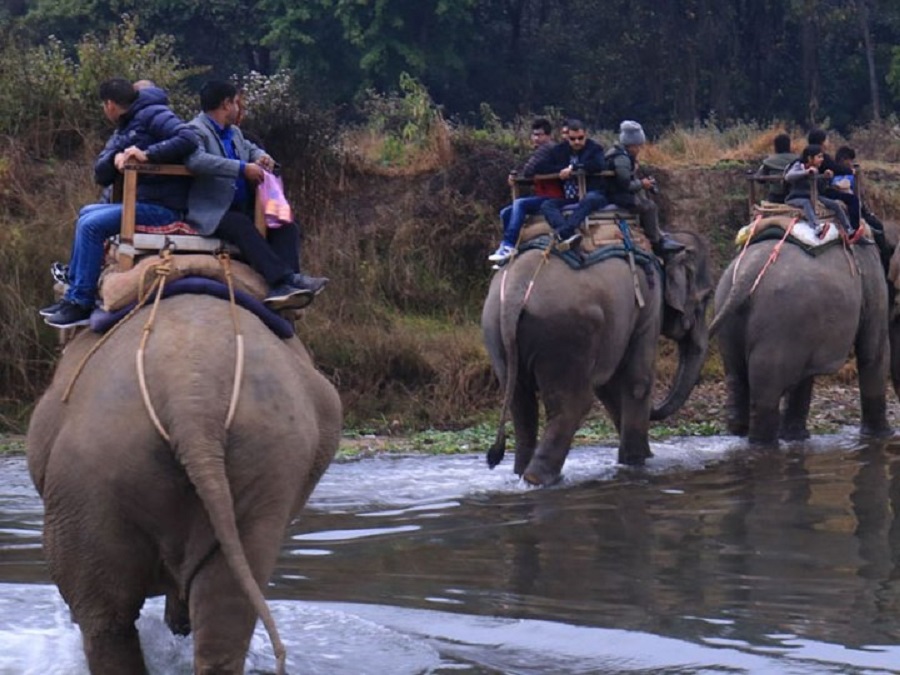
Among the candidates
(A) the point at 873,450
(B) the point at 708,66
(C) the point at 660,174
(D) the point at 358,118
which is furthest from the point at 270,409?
(B) the point at 708,66

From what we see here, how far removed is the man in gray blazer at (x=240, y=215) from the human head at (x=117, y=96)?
0.96ft

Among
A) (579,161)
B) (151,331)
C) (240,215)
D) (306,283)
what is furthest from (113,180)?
(579,161)

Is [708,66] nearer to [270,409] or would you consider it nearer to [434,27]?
[434,27]

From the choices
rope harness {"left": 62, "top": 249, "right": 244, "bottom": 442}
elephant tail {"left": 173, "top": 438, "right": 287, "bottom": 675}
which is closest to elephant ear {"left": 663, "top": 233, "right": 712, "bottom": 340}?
rope harness {"left": 62, "top": 249, "right": 244, "bottom": 442}

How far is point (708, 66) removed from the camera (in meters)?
34.2

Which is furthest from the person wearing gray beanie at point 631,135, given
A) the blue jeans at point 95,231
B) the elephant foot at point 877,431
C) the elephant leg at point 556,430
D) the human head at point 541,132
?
the blue jeans at point 95,231

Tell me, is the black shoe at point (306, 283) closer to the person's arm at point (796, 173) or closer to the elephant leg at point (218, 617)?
the elephant leg at point (218, 617)

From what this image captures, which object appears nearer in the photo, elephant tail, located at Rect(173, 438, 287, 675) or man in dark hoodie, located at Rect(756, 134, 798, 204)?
elephant tail, located at Rect(173, 438, 287, 675)

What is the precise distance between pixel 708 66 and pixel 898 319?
20.3 meters

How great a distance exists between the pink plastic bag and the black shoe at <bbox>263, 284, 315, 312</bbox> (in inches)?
16.8

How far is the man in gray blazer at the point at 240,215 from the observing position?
20.5ft

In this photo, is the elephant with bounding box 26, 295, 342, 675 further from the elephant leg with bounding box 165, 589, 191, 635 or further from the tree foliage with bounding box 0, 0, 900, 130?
the tree foliage with bounding box 0, 0, 900, 130

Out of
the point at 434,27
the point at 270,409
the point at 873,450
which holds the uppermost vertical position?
the point at 434,27

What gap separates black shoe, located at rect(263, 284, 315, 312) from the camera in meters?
6.13
